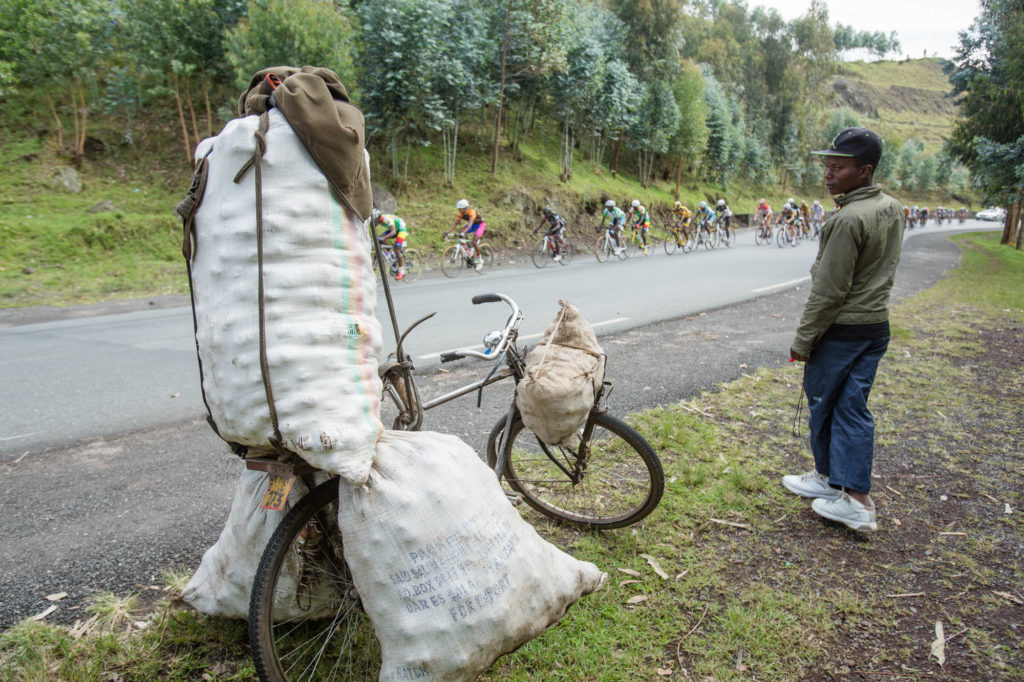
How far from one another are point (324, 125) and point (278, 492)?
43.3 inches

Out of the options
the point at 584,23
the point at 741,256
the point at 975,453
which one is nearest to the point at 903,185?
the point at 584,23

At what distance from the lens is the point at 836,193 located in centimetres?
327

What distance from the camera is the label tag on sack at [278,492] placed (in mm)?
1926

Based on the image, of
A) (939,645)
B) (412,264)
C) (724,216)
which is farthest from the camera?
(724,216)

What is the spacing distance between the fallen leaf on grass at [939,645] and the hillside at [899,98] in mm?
123694

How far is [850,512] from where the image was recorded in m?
3.23

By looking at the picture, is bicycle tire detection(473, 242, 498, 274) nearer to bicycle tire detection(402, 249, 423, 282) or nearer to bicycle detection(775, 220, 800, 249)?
bicycle tire detection(402, 249, 423, 282)

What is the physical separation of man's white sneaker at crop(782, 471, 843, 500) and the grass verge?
0.32ft

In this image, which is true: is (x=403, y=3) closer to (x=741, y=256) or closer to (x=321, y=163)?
(x=741, y=256)

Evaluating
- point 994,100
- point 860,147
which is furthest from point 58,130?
point 994,100

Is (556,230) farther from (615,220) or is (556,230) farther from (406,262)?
(406,262)

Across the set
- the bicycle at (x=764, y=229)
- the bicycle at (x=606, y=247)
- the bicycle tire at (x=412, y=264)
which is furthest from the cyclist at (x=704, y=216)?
the bicycle tire at (x=412, y=264)

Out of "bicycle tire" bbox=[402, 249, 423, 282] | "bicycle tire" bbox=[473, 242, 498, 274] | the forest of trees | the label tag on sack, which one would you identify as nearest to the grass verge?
the label tag on sack

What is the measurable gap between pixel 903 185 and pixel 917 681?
9831 cm
